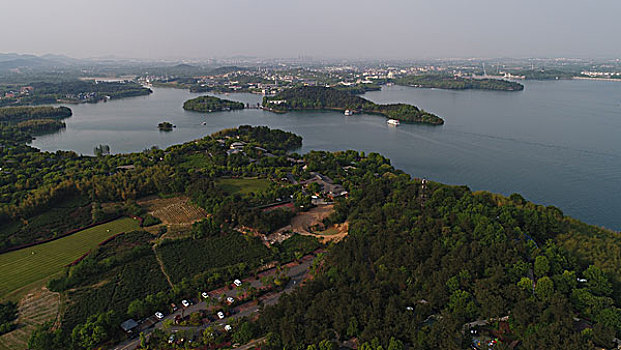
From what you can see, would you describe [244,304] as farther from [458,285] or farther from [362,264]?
[458,285]

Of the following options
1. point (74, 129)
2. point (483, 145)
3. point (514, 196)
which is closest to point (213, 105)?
point (74, 129)

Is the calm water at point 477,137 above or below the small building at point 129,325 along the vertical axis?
above

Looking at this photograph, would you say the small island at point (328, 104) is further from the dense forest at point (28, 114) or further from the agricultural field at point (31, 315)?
the agricultural field at point (31, 315)

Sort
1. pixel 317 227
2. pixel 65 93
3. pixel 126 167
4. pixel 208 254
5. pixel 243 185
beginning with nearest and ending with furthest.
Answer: pixel 208 254 → pixel 317 227 → pixel 243 185 → pixel 126 167 → pixel 65 93

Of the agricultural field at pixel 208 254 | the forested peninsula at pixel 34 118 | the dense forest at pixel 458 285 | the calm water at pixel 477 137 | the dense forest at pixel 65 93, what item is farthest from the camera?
the dense forest at pixel 65 93

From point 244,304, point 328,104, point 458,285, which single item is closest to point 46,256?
point 244,304

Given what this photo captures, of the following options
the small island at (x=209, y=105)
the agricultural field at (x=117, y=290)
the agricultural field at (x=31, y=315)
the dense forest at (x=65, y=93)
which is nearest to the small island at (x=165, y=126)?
the small island at (x=209, y=105)

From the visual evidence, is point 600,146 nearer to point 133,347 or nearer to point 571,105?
point 571,105
